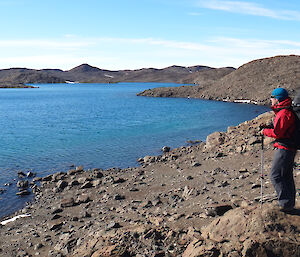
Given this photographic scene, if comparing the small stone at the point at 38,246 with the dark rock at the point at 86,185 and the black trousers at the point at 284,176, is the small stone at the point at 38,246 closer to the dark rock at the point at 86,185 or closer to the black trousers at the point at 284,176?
the dark rock at the point at 86,185

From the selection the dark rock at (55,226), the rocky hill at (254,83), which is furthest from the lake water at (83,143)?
the rocky hill at (254,83)

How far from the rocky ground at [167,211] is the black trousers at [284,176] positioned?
38cm

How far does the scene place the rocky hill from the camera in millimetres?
89750

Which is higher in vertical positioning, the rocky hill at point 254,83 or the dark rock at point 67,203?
the rocky hill at point 254,83

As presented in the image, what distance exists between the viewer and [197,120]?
53156mm

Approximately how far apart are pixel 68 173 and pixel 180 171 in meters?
8.58

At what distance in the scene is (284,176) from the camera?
838 centimetres

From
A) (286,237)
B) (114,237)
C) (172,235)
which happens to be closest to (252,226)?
(286,237)

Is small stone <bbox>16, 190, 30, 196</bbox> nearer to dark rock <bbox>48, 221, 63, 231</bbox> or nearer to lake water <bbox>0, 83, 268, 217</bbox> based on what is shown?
lake water <bbox>0, 83, 268, 217</bbox>

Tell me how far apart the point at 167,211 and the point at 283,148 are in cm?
595

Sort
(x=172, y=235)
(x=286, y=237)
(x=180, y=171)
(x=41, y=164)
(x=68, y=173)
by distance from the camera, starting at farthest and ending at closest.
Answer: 1. (x=41, y=164)
2. (x=68, y=173)
3. (x=180, y=171)
4. (x=172, y=235)
5. (x=286, y=237)

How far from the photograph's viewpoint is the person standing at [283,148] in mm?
8016

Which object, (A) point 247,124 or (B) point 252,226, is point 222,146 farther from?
(B) point 252,226

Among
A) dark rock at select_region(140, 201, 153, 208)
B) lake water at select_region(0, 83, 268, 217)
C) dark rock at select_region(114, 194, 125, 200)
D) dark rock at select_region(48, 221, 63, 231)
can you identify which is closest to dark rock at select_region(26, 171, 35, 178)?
lake water at select_region(0, 83, 268, 217)
